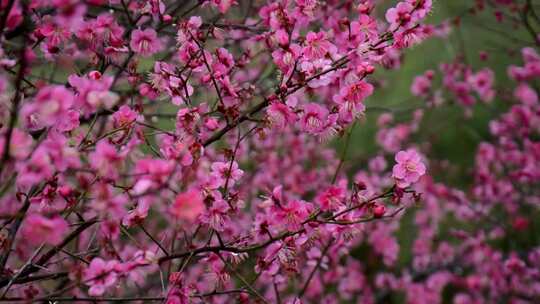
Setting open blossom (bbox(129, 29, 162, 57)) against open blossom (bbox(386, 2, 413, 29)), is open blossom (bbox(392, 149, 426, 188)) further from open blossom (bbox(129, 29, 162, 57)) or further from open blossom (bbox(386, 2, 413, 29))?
open blossom (bbox(129, 29, 162, 57))

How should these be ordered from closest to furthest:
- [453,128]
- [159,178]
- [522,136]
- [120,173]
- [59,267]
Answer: [159,178]
[120,173]
[59,267]
[522,136]
[453,128]

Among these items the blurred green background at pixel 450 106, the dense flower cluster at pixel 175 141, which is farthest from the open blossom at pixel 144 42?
the blurred green background at pixel 450 106

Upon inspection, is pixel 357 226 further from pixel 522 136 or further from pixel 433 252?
pixel 433 252

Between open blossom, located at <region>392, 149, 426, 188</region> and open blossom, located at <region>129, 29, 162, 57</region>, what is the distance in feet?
3.45

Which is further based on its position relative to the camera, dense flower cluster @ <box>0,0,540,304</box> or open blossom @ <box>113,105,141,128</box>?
open blossom @ <box>113,105,141,128</box>

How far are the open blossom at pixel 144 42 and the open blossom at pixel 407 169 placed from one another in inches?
41.4

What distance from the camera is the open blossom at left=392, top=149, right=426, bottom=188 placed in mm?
1924

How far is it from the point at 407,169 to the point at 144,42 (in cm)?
113

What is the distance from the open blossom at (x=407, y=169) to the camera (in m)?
1.92

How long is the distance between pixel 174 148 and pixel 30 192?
498 mm

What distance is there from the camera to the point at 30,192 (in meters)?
1.89

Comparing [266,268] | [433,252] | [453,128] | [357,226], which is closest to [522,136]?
[433,252]

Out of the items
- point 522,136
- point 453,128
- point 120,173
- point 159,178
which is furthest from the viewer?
point 453,128

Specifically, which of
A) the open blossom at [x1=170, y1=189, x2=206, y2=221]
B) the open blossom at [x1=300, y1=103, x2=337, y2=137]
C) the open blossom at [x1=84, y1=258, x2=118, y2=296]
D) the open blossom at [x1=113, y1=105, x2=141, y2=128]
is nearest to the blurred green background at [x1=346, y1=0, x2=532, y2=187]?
the open blossom at [x1=300, y1=103, x2=337, y2=137]
